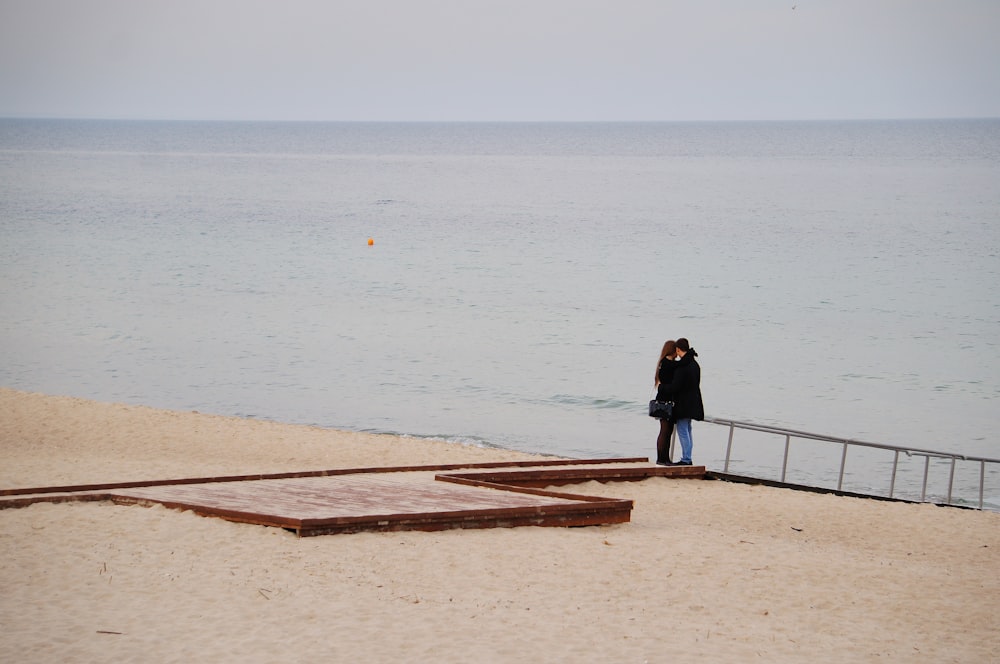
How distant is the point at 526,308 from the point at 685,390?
26.8 m

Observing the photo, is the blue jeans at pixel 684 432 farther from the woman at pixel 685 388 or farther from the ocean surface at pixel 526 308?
the ocean surface at pixel 526 308

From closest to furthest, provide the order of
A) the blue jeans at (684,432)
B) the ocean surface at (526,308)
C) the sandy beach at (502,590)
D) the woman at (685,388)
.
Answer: the sandy beach at (502,590) < the woman at (685,388) < the blue jeans at (684,432) < the ocean surface at (526,308)

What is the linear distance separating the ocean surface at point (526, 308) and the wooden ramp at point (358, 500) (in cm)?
865

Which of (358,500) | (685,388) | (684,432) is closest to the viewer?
(358,500)

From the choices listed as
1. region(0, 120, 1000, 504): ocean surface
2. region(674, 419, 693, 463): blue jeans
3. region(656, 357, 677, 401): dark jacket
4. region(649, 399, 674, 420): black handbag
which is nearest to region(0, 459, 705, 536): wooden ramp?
region(649, 399, 674, 420): black handbag

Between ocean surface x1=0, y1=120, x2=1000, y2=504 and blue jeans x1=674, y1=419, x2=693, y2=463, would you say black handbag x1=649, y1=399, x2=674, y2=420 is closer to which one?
blue jeans x1=674, y1=419, x2=693, y2=463

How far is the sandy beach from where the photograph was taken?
25.8 feet

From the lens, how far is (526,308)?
4103 cm

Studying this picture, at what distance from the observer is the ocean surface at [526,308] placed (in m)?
25.2

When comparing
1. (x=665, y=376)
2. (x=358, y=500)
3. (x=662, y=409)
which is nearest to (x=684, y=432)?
(x=662, y=409)

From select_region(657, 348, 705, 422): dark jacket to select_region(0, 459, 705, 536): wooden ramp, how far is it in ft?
8.22

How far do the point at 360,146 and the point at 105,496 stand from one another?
183 metres

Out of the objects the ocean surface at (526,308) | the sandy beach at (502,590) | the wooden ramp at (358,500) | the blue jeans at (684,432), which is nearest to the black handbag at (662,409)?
the blue jeans at (684,432)

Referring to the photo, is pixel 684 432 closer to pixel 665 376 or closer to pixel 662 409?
pixel 662 409
